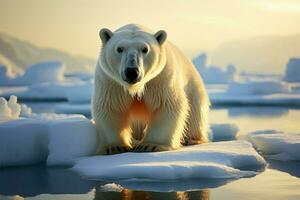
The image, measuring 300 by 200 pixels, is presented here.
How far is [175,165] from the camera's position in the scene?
3922 millimetres

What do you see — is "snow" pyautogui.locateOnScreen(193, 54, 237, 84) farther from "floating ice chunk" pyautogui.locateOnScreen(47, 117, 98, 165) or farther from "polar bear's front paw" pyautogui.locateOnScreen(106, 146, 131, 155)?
"floating ice chunk" pyautogui.locateOnScreen(47, 117, 98, 165)

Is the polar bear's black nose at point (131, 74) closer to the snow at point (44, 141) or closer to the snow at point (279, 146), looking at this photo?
the snow at point (44, 141)

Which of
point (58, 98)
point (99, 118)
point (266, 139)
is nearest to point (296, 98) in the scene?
point (58, 98)

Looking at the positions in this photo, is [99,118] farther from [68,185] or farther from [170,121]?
[68,185]

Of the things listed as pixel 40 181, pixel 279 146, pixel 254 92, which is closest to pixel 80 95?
pixel 254 92

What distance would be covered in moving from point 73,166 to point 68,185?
0.74 m

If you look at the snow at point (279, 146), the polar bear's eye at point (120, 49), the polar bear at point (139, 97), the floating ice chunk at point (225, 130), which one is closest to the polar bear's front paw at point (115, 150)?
the polar bear at point (139, 97)

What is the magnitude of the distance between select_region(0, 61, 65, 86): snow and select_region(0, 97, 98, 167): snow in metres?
24.2

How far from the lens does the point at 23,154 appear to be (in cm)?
466

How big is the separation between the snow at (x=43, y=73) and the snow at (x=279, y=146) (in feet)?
77.8

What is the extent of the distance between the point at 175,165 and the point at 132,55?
1.02m

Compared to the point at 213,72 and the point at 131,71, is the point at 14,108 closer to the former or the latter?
the point at 131,71

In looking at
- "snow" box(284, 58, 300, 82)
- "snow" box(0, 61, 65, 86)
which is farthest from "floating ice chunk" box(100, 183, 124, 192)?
"snow" box(0, 61, 65, 86)

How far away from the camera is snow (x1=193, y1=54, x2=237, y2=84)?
29.8 m
